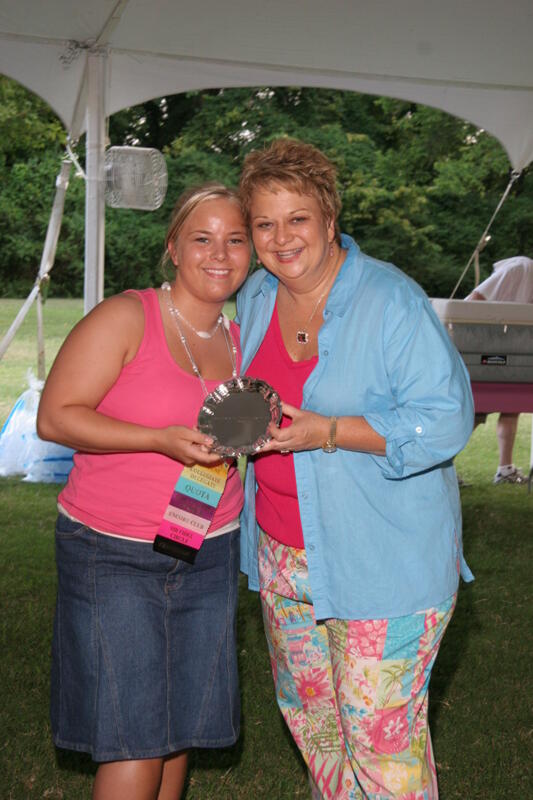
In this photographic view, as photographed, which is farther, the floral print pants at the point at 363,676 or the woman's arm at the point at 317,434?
the floral print pants at the point at 363,676

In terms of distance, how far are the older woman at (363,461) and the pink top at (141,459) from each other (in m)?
0.24

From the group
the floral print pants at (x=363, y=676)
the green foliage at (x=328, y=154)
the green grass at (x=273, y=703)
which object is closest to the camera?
the floral print pants at (x=363, y=676)

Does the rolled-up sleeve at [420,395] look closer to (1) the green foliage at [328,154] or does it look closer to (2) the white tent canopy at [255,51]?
(2) the white tent canopy at [255,51]

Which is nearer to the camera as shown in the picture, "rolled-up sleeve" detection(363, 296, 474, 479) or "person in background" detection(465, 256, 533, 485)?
"rolled-up sleeve" detection(363, 296, 474, 479)

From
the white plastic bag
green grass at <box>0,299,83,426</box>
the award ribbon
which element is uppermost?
the award ribbon

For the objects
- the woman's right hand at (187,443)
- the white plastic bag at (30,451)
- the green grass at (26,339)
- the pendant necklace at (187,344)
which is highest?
the pendant necklace at (187,344)

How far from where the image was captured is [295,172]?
213 centimetres

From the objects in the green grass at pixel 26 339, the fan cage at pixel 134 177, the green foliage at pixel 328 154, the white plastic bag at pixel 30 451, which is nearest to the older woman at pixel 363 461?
the fan cage at pixel 134 177

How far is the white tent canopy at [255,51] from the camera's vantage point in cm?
523

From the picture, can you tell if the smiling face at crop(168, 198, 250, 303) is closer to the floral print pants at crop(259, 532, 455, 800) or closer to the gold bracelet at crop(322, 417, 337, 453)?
the gold bracelet at crop(322, 417, 337, 453)

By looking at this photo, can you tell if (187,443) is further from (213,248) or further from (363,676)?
(363,676)

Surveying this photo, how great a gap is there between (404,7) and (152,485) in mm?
3925

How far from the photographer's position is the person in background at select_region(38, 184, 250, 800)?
212 centimetres

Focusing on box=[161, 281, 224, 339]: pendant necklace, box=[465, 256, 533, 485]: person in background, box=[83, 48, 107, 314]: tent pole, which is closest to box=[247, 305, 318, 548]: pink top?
box=[161, 281, 224, 339]: pendant necklace
